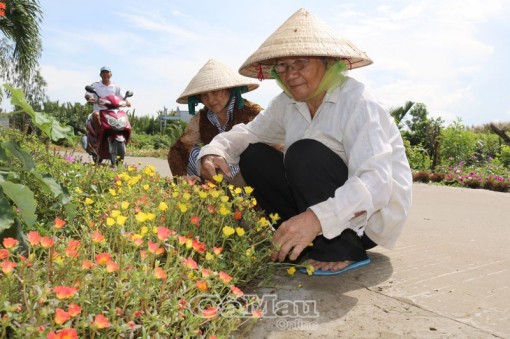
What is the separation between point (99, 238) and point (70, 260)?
0.43ft

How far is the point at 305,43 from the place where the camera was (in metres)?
A: 2.50

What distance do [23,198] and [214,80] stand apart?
1.84 metres

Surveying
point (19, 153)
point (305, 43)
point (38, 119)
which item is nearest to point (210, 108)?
point (305, 43)

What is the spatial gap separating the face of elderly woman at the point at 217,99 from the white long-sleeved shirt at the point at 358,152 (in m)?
0.72

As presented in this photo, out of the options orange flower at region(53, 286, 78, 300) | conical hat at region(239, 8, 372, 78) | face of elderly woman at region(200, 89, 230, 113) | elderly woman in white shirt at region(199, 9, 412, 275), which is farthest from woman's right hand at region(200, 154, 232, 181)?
orange flower at region(53, 286, 78, 300)

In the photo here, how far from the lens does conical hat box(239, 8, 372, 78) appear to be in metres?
2.45

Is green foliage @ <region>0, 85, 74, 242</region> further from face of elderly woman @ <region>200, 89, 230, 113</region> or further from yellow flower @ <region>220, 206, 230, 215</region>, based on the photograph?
face of elderly woman @ <region>200, 89, 230, 113</region>

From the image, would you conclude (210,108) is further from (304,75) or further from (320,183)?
(320,183)

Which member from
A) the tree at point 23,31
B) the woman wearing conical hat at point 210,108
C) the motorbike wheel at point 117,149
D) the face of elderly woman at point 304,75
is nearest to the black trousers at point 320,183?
the face of elderly woman at point 304,75

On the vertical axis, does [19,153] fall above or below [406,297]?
above

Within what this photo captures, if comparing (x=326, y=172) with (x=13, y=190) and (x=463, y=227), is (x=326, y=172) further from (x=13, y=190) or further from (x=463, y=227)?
(x=463, y=227)

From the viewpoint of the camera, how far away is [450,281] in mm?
2465

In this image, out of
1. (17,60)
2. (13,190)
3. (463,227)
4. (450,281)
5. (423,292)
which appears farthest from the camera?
(17,60)

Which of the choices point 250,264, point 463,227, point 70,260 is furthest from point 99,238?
point 463,227
